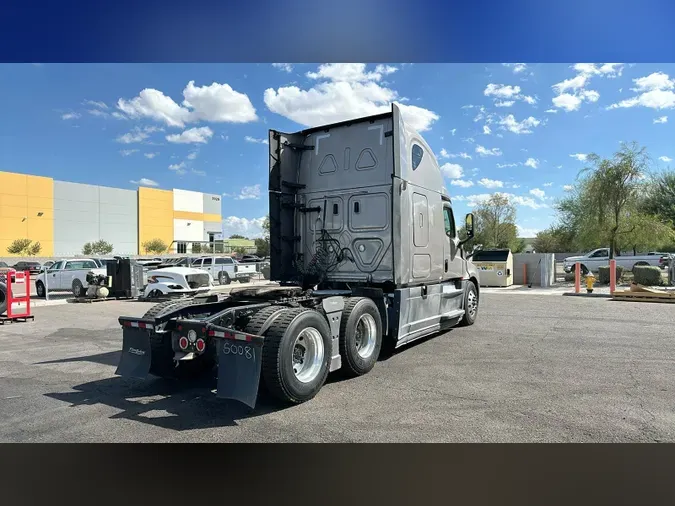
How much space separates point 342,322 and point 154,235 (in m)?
70.1

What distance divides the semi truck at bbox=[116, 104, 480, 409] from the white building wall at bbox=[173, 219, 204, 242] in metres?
69.3

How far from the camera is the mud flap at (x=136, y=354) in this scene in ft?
19.2

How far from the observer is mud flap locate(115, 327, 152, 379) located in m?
5.86

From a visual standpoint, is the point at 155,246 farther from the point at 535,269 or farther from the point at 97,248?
the point at 535,269

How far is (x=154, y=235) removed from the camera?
7081 cm

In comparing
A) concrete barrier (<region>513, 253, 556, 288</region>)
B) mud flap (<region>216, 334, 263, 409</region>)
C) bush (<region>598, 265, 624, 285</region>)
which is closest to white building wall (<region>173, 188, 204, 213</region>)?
concrete barrier (<region>513, 253, 556, 288</region>)

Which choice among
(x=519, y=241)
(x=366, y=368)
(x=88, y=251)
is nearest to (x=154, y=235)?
(x=88, y=251)

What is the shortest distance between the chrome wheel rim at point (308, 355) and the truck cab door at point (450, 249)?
4.14 meters

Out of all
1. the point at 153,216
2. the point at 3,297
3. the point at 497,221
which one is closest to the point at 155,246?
the point at 153,216

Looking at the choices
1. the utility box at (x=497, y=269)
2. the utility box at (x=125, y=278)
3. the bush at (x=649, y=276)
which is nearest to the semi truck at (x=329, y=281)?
the utility box at (x=125, y=278)

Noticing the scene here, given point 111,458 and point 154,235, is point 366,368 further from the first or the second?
point 154,235

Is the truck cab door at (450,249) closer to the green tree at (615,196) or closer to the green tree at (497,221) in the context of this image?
the green tree at (615,196)

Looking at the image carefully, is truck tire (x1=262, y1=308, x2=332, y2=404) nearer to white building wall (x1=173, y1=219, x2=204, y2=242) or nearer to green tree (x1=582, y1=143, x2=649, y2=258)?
green tree (x1=582, y1=143, x2=649, y2=258)
